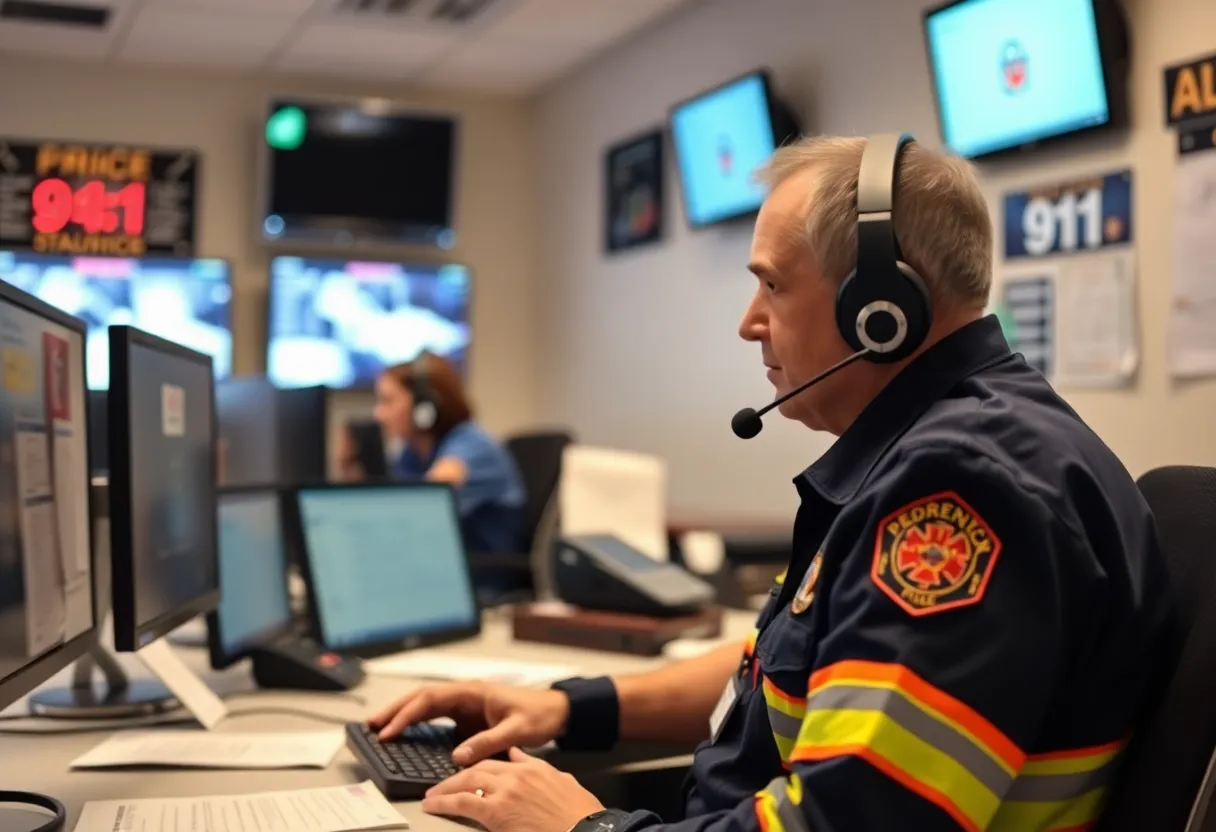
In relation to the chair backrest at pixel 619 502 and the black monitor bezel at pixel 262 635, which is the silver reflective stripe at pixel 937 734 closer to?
the black monitor bezel at pixel 262 635

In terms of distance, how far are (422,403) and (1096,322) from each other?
2.22 metres

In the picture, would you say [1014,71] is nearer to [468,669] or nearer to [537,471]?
[468,669]

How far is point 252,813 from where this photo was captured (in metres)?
1.21

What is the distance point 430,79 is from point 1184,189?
144 inches

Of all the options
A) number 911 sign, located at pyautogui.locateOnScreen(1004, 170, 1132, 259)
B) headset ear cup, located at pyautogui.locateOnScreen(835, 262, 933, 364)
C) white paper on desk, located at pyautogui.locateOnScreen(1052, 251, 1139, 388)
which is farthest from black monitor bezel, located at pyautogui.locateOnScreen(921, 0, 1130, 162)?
headset ear cup, located at pyautogui.locateOnScreen(835, 262, 933, 364)

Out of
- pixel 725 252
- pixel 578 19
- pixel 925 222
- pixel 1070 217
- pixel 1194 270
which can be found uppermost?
pixel 578 19

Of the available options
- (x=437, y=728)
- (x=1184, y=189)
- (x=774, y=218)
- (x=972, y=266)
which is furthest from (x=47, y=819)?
(x=1184, y=189)

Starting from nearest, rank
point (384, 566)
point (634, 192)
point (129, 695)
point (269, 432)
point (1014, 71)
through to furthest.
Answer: point (129, 695)
point (384, 566)
point (269, 432)
point (1014, 71)
point (634, 192)

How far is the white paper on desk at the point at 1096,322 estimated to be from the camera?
2.80 metres

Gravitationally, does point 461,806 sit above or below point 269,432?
below

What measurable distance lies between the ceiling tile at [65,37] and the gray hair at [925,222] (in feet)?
13.1

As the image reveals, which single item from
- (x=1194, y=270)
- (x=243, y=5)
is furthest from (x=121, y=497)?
(x=243, y=5)

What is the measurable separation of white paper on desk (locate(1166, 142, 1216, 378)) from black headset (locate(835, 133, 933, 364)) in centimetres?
176

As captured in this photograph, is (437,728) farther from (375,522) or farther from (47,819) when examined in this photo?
(375,522)
